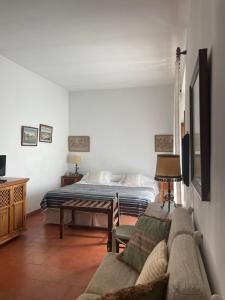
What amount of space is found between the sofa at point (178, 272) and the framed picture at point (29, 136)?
3.43 metres

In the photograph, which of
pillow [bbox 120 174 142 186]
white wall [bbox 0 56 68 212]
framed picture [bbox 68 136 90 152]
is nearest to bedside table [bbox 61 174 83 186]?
white wall [bbox 0 56 68 212]

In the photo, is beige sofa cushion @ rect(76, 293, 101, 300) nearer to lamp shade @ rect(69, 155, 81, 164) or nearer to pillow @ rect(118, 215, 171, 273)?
pillow @ rect(118, 215, 171, 273)

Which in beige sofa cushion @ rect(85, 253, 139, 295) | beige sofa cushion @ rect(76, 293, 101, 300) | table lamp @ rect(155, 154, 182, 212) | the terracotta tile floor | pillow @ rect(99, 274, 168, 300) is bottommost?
the terracotta tile floor

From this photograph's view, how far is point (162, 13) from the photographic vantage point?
2.98 m

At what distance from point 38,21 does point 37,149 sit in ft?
9.66

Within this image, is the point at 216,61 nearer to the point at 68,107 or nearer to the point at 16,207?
the point at 16,207

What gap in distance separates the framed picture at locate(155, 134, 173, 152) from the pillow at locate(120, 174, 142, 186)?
0.87 metres

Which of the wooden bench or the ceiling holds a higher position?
the ceiling

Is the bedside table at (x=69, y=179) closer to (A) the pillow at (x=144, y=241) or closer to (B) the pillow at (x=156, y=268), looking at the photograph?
(A) the pillow at (x=144, y=241)

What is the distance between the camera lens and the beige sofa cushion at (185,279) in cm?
98

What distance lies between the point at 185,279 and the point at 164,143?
17.6 ft

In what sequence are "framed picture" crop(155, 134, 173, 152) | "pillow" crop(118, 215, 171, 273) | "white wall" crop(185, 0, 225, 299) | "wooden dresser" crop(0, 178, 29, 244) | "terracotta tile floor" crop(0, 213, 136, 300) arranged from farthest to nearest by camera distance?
"framed picture" crop(155, 134, 173, 152) → "wooden dresser" crop(0, 178, 29, 244) → "terracotta tile floor" crop(0, 213, 136, 300) → "pillow" crop(118, 215, 171, 273) → "white wall" crop(185, 0, 225, 299)

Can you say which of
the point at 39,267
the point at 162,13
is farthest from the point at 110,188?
the point at 162,13

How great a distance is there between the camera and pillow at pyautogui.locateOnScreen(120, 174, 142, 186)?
5.77 m
